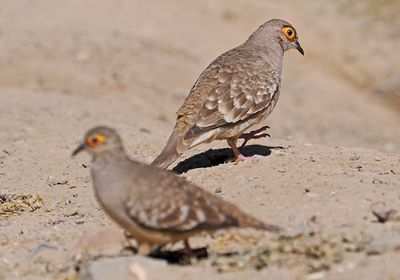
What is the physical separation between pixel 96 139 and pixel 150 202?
0.67 metres

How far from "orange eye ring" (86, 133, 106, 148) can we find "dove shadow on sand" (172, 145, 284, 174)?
3225mm

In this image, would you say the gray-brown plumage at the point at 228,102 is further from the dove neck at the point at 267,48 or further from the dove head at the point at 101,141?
the dove head at the point at 101,141

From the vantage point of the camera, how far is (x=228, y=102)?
31.9ft

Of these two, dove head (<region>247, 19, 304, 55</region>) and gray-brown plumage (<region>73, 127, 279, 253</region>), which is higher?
dove head (<region>247, 19, 304, 55</region>)

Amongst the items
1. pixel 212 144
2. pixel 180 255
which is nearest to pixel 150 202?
pixel 180 255

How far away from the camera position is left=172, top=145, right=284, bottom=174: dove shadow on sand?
1016cm

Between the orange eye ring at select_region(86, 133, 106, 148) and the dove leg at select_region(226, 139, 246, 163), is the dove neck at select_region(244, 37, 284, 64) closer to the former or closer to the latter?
the dove leg at select_region(226, 139, 246, 163)

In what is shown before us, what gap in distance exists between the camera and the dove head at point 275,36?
10.9 m

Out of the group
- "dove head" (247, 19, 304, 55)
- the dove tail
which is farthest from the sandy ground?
"dove head" (247, 19, 304, 55)

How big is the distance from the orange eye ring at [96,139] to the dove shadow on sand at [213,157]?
10.6 ft

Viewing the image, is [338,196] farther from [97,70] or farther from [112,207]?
[97,70]

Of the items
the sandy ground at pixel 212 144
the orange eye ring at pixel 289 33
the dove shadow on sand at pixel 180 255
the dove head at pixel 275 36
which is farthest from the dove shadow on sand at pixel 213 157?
the dove shadow on sand at pixel 180 255

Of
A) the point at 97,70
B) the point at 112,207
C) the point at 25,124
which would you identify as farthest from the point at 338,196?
the point at 97,70

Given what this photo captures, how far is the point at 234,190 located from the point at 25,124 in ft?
18.8
